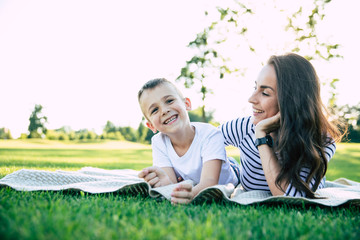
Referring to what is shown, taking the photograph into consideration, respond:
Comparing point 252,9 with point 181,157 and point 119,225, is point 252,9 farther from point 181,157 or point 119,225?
point 119,225

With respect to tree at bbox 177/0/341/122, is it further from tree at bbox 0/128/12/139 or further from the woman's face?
tree at bbox 0/128/12/139

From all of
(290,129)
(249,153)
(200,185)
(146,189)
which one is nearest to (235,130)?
(249,153)

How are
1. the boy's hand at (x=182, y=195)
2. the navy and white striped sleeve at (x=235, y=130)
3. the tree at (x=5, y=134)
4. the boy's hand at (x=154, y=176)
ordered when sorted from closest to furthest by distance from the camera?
the boy's hand at (x=182, y=195) < the boy's hand at (x=154, y=176) < the navy and white striped sleeve at (x=235, y=130) < the tree at (x=5, y=134)

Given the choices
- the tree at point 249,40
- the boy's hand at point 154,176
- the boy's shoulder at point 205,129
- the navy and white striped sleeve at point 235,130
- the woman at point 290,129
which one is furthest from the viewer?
the tree at point 249,40

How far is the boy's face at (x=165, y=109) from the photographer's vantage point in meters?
2.90

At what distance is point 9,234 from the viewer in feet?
3.76

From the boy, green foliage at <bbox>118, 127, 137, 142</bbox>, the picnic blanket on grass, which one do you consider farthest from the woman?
green foliage at <bbox>118, 127, 137, 142</bbox>

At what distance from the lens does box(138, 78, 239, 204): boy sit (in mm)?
2717

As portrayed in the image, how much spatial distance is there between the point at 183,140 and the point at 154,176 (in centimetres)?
→ 61

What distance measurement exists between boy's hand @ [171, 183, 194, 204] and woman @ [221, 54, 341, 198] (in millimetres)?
792

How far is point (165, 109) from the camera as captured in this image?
2893 millimetres

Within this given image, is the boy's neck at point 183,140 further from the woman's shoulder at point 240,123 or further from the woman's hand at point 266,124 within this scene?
the woman's hand at point 266,124

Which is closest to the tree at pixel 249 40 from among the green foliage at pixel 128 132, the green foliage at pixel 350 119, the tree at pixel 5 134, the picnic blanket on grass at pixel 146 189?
the green foliage at pixel 350 119

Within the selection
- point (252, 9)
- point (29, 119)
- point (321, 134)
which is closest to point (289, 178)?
point (321, 134)
